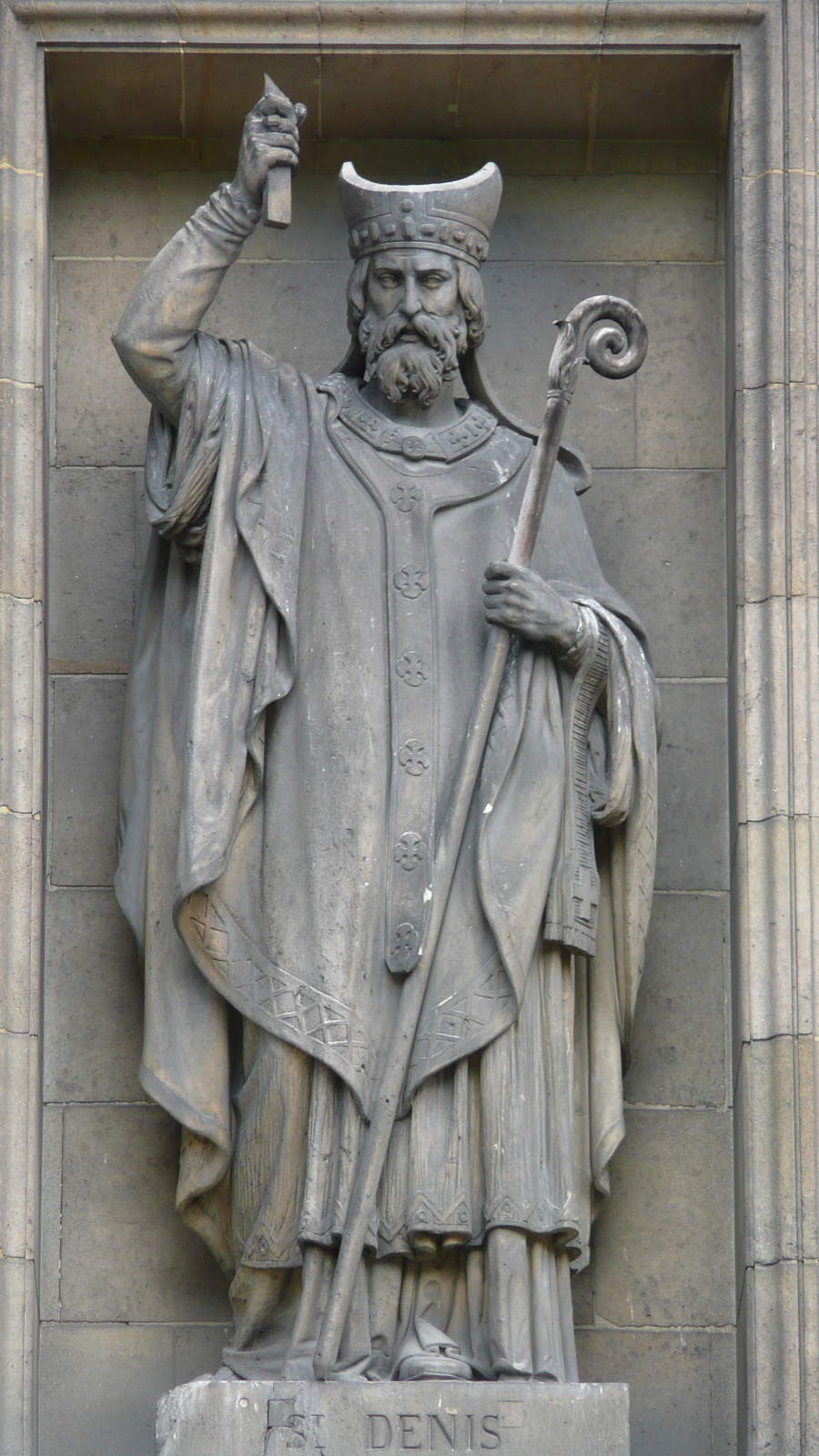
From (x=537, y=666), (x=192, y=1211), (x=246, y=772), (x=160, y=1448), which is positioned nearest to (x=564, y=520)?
(x=537, y=666)

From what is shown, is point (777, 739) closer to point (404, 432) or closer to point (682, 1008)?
point (682, 1008)

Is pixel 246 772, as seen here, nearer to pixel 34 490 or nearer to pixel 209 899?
pixel 209 899

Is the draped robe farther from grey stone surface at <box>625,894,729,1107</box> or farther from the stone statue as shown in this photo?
grey stone surface at <box>625,894,729,1107</box>

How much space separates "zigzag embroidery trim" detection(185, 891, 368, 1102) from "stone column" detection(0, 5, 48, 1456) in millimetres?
567

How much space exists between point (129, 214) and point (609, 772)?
2330mm

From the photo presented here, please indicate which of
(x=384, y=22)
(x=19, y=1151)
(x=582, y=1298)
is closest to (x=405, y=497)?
(x=384, y=22)

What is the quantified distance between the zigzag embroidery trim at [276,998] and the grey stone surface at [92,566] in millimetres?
1125

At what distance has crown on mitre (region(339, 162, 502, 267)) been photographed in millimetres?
9430

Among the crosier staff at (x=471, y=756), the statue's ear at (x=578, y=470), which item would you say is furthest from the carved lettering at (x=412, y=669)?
the statue's ear at (x=578, y=470)

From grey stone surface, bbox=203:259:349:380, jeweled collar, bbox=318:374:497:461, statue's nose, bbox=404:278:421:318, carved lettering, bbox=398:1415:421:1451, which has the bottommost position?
carved lettering, bbox=398:1415:421:1451

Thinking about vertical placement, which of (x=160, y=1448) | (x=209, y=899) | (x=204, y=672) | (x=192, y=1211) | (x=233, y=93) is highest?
(x=233, y=93)

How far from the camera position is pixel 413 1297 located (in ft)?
29.5

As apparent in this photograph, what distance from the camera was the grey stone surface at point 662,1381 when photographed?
9.41m

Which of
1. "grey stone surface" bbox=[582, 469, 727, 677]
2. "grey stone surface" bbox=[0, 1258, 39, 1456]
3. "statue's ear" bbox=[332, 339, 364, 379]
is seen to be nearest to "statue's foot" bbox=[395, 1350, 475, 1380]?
A: "grey stone surface" bbox=[0, 1258, 39, 1456]
